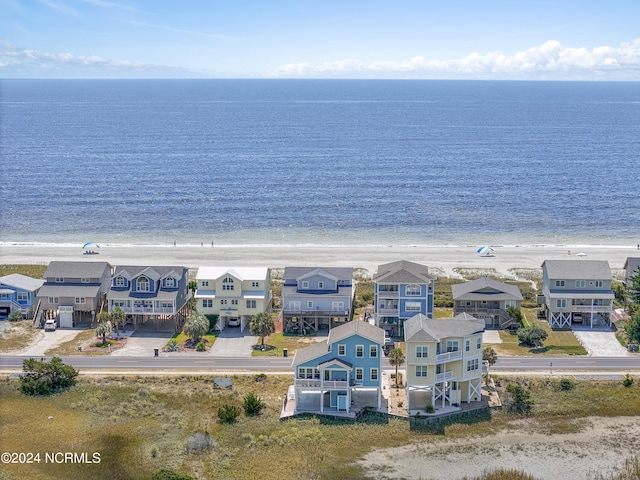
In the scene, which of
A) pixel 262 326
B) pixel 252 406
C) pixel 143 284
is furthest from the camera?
pixel 143 284

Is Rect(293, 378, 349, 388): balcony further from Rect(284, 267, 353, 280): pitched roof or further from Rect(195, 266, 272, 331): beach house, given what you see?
Rect(284, 267, 353, 280): pitched roof

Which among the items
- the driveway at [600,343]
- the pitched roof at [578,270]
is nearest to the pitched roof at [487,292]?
Answer: the pitched roof at [578,270]

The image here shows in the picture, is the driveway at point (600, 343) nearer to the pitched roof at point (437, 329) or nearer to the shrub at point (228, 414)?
the pitched roof at point (437, 329)

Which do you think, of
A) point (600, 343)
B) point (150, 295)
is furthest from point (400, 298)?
point (150, 295)

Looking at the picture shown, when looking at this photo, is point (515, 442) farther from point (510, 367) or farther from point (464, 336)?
point (510, 367)

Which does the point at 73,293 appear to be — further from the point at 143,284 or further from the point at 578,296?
the point at 578,296
